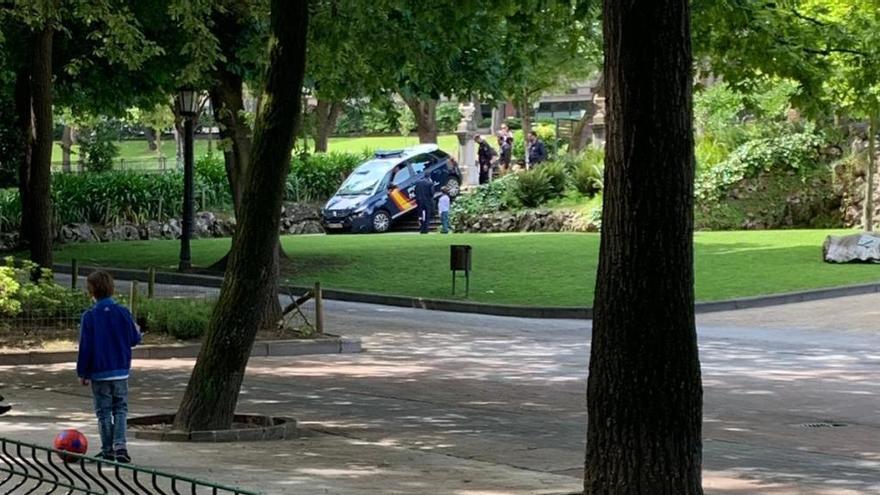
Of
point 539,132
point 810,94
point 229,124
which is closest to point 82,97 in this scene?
point 229,124

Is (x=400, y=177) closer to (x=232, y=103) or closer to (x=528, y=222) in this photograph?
(x=528, y=222)

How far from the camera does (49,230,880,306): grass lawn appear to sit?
27.0m

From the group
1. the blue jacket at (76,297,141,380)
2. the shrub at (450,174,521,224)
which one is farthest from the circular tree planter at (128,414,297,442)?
the shrub at (450,174,521,224)

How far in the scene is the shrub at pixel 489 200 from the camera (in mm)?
43844

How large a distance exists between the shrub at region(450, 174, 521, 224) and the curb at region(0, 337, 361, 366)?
2321 cm

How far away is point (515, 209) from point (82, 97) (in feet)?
46.5

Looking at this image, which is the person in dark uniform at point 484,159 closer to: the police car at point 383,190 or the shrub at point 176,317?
the police car at point 383,190

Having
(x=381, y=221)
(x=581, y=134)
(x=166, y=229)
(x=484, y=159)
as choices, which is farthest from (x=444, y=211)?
(x=581, y=134)

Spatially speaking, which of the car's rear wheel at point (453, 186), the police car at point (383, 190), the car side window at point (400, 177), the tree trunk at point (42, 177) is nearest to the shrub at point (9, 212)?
the police car at point (383, 190)

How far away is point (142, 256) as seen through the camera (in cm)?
3400

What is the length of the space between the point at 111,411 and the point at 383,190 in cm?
3500

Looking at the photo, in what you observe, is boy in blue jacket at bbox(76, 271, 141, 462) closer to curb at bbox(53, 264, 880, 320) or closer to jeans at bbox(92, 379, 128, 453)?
jeans at bbox(92, 379, 128, 453)

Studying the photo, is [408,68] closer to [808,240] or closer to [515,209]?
[808,240]

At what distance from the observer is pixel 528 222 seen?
139 feet
